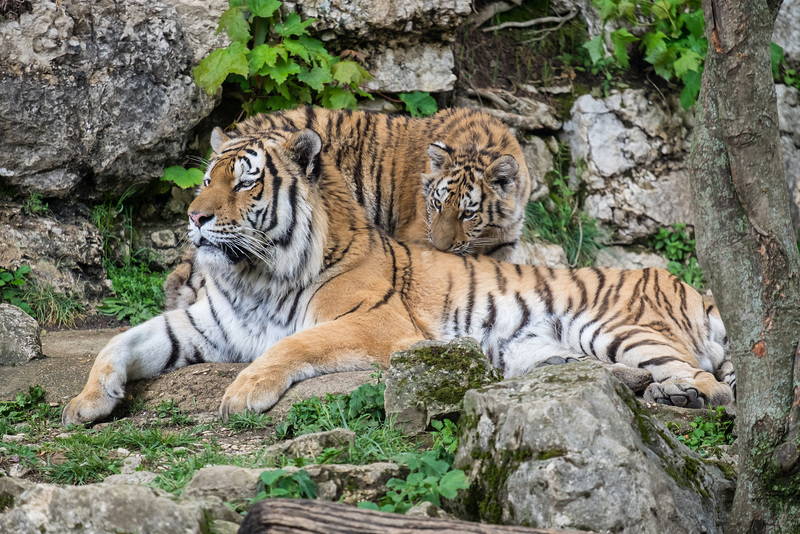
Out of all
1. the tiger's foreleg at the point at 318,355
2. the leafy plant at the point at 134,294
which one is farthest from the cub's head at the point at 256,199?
the leafy plant at the point at 134,294

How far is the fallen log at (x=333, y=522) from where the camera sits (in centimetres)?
174

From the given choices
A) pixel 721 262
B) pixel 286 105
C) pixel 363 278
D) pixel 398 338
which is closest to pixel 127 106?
pixel 286 105

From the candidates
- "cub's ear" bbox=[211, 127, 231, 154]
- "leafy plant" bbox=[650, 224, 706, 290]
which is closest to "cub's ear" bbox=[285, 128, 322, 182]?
"cub's ear" bbox=[211, 127, 231, 154]

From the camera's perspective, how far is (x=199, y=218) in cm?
397

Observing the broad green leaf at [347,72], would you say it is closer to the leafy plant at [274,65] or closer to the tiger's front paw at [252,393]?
the leafy plant at [274,65]

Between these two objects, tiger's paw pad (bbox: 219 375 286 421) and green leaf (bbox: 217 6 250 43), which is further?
green leaf (bbox: 217 6 250 43)

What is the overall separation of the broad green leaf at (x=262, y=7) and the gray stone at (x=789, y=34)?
507 centimetres

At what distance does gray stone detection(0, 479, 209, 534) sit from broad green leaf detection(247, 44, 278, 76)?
14.2 feet

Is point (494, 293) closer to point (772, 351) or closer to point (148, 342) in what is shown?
point (148, 342)

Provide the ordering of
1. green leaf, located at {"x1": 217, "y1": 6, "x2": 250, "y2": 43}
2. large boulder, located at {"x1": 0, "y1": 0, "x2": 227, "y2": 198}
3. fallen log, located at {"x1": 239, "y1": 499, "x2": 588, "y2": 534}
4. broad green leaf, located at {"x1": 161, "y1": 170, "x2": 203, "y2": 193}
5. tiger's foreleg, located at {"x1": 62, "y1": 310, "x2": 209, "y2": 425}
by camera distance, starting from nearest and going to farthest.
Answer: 1. fallen log, located at {"x1": 239, "y1": 499, "x2": 588, "y2": 534}
2. tiger's foreleg, located at {"x1": 62, "y1": 310, "x2": 209, "y2": 425}
3. large boulder, located at {"x1": 0, "y1": 0, "x2": 227, "y2": 198}
4. green leaf, located at {"x1": 217, "y1": 6, "x2": 250, "y2": 43}
5. broad green leaf, located at {"x1": 161, "y1": 170, "x2": 203, "y2": 193}

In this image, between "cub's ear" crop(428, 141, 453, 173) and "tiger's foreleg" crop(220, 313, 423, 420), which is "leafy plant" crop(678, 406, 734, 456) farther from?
"cub's ear" crop(428, 141, 453, 173)

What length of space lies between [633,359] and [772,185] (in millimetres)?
2055

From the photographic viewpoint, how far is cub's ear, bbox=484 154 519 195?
5.23 m

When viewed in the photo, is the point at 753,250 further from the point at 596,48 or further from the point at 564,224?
the point at 596,48
